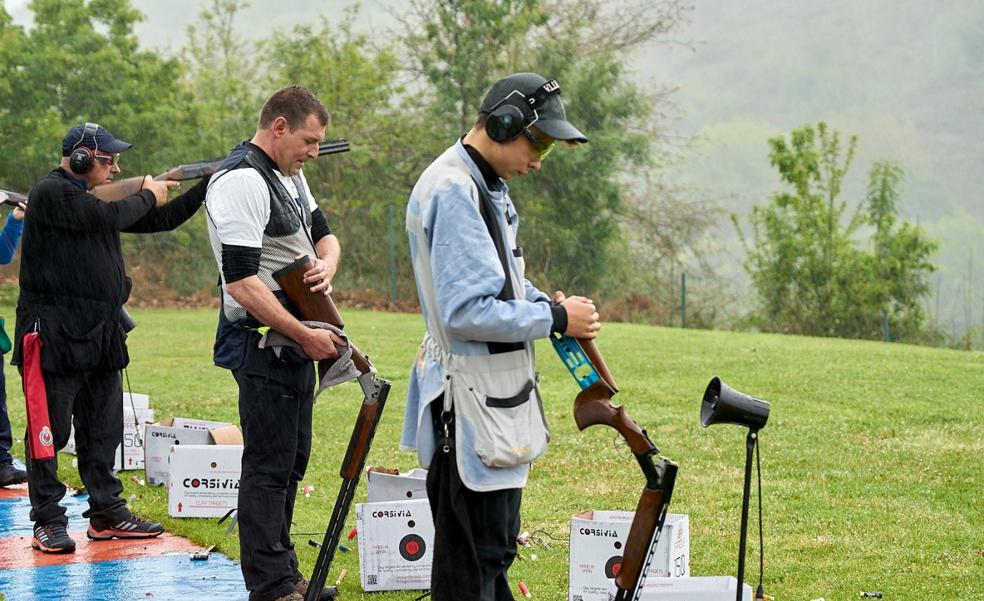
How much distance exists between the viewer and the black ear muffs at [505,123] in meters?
3.84

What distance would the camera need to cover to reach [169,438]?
800cm

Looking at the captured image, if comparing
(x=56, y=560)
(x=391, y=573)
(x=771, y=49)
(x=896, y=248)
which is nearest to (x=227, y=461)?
(x=56, y=560)

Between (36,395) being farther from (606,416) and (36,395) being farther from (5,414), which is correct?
(606,416)

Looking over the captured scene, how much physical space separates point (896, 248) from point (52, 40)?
16761 millimetres

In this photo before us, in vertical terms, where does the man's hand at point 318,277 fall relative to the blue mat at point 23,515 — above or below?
above

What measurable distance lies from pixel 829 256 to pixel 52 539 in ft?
65.7

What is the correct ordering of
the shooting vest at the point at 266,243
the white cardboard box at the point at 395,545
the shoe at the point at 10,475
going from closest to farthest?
the shooting vest at the point at 266,243 → the white cardboard box at the point at 395,545 → the shoe at the point at 10,475

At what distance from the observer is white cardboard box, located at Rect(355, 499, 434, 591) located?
5695 millimetres

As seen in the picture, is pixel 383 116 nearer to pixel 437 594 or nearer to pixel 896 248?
pixel 896 248

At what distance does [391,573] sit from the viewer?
571cm

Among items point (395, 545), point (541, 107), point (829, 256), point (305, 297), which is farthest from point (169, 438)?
point (829, 256)

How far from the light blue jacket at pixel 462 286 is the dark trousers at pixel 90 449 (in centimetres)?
312

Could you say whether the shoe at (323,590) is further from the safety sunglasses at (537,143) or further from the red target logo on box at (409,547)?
the safety sunglasses at (537,143)

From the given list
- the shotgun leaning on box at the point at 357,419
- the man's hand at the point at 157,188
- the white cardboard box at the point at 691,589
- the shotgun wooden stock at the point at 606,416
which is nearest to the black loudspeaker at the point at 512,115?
the shotgun wooden stock at the point at 606,416
